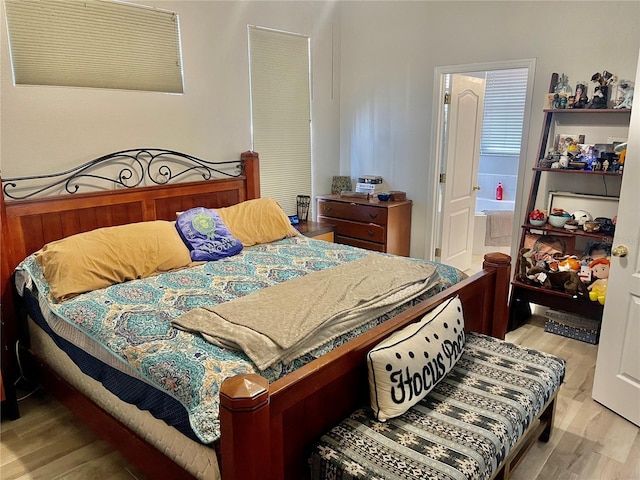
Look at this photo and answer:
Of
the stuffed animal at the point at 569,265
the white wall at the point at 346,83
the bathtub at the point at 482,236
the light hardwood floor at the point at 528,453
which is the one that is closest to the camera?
the light hardwood floor at the point at 528,453

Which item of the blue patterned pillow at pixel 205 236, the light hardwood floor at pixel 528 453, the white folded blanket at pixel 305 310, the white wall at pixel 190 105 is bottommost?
the light hardwood floor at pixel 528 453

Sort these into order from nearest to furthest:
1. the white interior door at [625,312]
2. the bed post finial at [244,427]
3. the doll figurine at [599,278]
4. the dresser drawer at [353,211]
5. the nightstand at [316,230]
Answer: the bed post finial at [244,427] → the white interior door at [625,312] → the doll figurine at [599,278] → the nightstand at [316,230] → the dresser drawer at [353,211]

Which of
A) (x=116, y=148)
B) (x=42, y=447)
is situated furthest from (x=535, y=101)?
(x=42, y=447)

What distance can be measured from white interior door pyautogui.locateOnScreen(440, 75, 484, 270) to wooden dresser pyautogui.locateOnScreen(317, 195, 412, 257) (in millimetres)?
391

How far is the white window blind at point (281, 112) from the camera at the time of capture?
13.0ft

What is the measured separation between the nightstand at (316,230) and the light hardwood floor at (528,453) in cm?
210

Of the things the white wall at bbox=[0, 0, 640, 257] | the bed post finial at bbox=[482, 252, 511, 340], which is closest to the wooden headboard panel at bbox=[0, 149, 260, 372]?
the white wall at bbox=[0, 0, 640, 257]

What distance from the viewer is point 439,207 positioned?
14.6 ft

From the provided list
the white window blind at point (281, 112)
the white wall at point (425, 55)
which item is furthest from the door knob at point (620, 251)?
the white window blind at point (281, 112)

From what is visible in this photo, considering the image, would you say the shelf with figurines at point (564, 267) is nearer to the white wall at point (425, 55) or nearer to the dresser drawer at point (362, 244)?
the white wall at point (425, 55)

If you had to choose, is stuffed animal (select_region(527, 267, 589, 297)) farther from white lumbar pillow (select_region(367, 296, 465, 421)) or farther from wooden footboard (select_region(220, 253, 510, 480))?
white lumbar pillow (select_region(367, 296, 465, 421))

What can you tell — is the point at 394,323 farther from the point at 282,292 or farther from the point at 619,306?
the point at 619,306

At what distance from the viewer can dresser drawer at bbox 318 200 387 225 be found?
169 inches

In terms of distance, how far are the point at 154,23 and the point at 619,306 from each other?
3299mm
